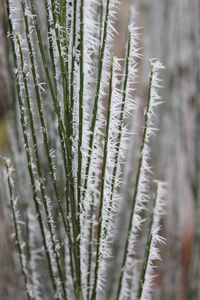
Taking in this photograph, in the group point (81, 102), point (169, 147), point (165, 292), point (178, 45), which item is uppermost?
point (178, 45)

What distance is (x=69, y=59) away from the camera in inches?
24.0

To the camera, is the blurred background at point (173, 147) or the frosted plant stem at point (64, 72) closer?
the frosted plant stem at point (64, 72)

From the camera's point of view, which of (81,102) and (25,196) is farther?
(25,196)

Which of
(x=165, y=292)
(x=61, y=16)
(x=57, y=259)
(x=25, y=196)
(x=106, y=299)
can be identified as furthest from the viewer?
(x=165, y=292)

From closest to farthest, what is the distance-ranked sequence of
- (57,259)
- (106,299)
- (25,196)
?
(57,259)
(25,196)
(106,299)

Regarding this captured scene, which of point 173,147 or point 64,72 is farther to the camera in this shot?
point 173,147

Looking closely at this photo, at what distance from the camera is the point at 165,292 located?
1460 mm

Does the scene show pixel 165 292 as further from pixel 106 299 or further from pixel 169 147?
pixel 169 147

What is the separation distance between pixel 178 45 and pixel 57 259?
1005 mm

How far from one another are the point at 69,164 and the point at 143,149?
131 millimetres

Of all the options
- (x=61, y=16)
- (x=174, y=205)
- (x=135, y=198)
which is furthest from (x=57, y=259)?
(x=174, y=205)

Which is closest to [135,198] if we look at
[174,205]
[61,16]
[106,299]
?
[61,16]

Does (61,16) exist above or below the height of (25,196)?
above

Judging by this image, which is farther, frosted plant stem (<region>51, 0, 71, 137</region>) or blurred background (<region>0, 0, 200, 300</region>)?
blurred background (<region>0, 0, 200, 300</region>)
